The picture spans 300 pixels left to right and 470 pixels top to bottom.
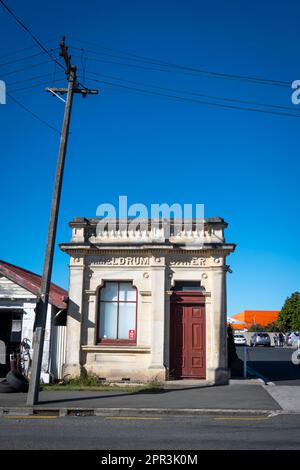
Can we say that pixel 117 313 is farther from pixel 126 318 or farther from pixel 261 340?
pixel 261 340

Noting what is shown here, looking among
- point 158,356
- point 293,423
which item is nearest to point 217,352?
Result: point 158,356

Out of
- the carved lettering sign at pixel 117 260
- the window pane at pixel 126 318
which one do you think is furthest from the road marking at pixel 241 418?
the carved lettering sign at pixel 117 260

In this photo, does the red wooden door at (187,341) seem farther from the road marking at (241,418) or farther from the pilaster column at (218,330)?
the road marking at (241,418)

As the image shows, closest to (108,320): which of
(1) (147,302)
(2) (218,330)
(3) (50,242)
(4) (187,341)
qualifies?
(1) (147,302)

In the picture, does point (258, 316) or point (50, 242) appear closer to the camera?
point (50, 242)

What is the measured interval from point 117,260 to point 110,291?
1.05 metres

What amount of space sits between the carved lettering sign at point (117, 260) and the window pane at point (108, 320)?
1.32 meters

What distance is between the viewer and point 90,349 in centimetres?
1647

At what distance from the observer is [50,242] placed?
13.1m

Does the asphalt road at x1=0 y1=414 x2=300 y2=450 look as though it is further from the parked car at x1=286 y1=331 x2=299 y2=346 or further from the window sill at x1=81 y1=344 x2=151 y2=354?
the parked car at x1=286 y1=331 x2=299 y2=346

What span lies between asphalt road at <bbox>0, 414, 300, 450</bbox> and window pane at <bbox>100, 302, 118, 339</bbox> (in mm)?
5998

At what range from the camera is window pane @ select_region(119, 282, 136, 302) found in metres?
16.9

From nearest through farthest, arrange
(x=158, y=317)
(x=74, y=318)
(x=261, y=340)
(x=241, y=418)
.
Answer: (x=241, y=418) → (x=158, y=317) → (x=74, y=318) → (x=261, y=340)
